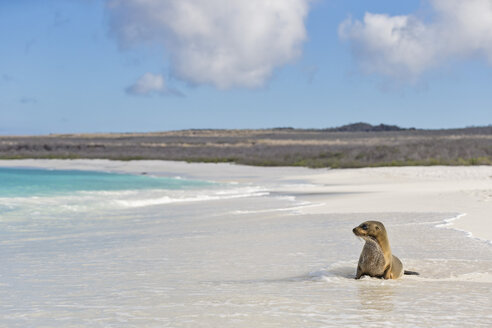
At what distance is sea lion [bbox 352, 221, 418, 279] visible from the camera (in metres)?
6.17

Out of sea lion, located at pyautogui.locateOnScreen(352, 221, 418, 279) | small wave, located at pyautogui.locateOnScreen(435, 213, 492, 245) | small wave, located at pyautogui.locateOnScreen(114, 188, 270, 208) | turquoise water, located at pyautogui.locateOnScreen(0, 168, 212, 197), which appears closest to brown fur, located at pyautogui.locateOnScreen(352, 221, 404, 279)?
sea lion, located at pyautogui.locateOnScreen(352, 221, 418, 279)

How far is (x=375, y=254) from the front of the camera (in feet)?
20.4

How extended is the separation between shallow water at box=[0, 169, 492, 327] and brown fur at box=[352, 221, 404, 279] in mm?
108

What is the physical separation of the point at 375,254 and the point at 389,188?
50.1 feet

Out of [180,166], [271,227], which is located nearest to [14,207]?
[271,227]

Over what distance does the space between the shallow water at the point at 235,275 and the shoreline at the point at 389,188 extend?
2.97 ft

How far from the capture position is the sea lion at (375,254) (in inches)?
243

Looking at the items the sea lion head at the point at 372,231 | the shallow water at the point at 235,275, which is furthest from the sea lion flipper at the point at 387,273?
the sea lion head at the point at 372,231

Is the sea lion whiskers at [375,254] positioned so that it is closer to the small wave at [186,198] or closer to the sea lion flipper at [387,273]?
the sea lion flipper at [387,273]

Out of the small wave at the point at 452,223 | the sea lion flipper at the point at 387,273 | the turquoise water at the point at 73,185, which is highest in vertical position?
the small wave at the point at 452,223

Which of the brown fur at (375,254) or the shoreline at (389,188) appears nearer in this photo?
the brown fur at (375,254)

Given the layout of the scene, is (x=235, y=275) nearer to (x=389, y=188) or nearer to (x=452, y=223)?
(x=452, y=223)

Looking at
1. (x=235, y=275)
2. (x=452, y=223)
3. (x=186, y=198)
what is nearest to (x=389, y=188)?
(x=186, y=198)

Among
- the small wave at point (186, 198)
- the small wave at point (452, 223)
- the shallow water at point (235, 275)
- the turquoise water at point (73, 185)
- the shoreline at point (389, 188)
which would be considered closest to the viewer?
the shallow water at point (235, 275)
